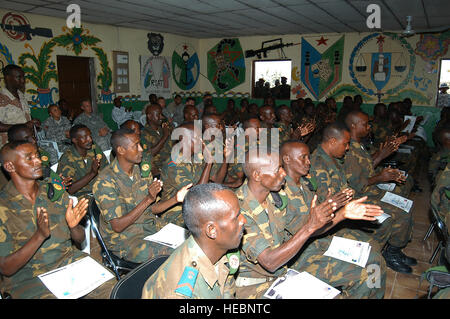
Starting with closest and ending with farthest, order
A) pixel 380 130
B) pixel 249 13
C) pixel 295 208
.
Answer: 1. pixel 295 208
2. pixel 380 130
3. pixel 249 13

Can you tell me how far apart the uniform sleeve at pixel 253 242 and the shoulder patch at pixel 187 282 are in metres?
0.58

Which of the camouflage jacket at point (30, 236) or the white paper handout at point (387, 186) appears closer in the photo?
the camouflage jacket at point (30, 236)

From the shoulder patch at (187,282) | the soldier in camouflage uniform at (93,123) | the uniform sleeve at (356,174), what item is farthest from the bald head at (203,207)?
the soldier in camouflage uniform at (93,123)

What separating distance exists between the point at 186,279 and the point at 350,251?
1528 mm

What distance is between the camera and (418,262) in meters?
3.43

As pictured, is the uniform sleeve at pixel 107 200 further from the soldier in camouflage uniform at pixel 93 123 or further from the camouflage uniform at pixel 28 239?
the soldier in camouflage uniform at pixel 93 123

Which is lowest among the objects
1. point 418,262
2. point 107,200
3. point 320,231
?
point 418,262

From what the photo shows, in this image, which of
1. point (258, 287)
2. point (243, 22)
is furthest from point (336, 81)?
point (258, 287)

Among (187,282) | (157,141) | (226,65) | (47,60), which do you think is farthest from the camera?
(226,65)

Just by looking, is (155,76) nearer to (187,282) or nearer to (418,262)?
(418,262)

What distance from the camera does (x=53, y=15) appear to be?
6.62m

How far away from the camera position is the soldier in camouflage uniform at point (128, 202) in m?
2.36

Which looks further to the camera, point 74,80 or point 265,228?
point 74,80

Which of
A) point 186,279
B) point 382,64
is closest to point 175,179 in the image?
point 186,279
